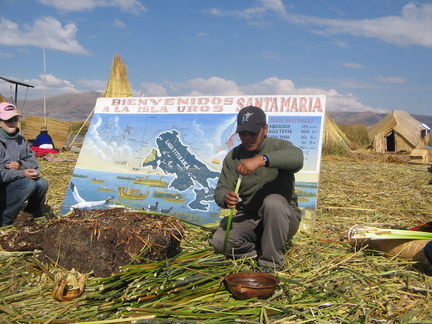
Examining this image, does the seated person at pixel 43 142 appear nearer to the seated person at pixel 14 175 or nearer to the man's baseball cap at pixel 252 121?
the seated person at pixel 14 175

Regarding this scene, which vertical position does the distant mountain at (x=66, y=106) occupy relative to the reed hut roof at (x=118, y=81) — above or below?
above

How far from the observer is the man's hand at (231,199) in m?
3.24

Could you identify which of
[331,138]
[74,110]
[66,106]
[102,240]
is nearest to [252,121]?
[102,240]

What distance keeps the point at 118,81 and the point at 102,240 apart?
874 cm

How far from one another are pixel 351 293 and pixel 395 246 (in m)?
0.92

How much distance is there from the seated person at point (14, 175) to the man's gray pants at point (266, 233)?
232 cm

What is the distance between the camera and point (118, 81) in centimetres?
1140

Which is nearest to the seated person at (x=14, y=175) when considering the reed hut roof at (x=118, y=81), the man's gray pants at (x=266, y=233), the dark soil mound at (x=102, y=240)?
the dark soil mound at (x=102, y=240)

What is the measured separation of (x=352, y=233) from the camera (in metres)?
3.74

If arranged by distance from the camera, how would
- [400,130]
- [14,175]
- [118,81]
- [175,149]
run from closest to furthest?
[14,175] → [175,149] → [118,81] → [400,130]

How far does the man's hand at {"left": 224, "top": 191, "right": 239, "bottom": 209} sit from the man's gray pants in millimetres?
234

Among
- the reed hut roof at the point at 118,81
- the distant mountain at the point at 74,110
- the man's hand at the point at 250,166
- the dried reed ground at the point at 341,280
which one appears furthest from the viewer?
the distant mountain at the point at 74,110

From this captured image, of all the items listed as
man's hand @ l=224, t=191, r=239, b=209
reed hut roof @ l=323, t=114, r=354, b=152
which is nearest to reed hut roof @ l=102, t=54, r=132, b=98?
reed hut roof @ l=323, t=114, r=354, b=152

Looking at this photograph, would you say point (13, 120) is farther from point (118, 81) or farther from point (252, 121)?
point (118, 81)
